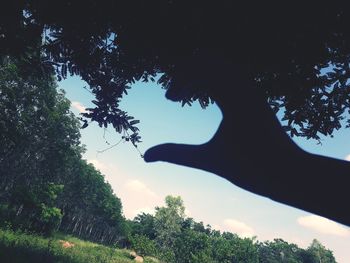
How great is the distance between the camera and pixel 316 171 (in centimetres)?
151

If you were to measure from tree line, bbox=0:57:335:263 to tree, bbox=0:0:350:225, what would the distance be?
1.37m

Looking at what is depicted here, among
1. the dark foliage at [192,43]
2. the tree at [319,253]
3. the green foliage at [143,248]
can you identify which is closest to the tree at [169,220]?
the green foliage at [143,248]

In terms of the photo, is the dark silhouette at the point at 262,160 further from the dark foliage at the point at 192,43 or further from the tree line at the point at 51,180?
the tree line at the point at 51,180

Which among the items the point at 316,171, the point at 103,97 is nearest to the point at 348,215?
the point at 316,171

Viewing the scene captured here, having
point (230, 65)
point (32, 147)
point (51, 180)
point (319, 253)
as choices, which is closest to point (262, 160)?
point (230, 65)

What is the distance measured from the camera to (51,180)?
51.0m

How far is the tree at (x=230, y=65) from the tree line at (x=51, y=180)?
1.37 m

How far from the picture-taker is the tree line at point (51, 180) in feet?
105

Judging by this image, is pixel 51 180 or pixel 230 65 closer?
pixel 230 65

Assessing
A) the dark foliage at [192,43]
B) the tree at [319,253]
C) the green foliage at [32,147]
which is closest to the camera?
the dark foliage at [192,43]

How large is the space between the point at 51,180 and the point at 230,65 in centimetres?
5408

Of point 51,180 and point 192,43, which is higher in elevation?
point 51,180

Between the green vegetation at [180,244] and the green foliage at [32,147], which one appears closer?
the green foliage at [32,147]

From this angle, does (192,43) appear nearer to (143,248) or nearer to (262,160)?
(262,160)
